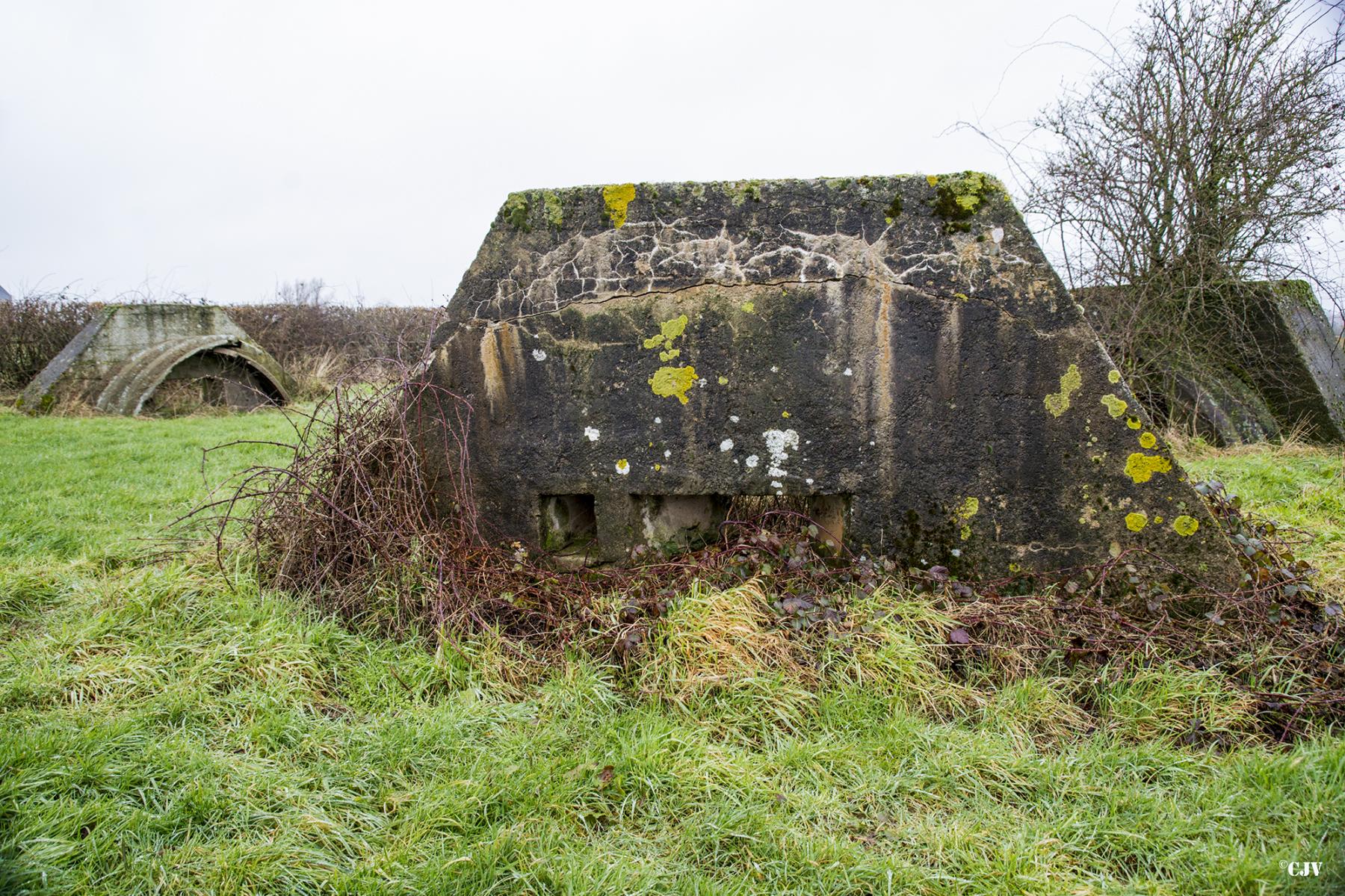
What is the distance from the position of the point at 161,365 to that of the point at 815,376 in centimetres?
1041

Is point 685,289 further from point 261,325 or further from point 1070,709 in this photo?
point 261,325

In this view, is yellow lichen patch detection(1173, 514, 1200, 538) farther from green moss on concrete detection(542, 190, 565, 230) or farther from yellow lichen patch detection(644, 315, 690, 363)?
green moss on concrete detection(542, 190, 565, 230)

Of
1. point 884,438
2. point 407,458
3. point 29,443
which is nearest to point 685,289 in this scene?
point 884,438

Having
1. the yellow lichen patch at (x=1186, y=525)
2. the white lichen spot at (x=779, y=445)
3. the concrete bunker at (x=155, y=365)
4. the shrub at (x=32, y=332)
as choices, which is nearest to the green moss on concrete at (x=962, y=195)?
the white lichen spot at (x=779, y=445)

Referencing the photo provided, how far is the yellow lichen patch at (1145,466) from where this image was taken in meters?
3.10

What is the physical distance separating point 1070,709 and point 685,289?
87.1 inches

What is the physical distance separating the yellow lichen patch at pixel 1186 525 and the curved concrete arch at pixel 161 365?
11.4 meters

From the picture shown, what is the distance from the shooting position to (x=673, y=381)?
3.37 m

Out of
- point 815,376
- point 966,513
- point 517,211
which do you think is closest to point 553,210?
point 517,211

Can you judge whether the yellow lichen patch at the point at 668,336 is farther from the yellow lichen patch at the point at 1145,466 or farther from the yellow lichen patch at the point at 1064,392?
the yellow lichen patch at the point at 1145,466

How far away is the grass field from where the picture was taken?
1.89 metres

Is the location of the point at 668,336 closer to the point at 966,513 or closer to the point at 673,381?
the point at 673,381

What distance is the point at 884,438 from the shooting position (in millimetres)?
3236

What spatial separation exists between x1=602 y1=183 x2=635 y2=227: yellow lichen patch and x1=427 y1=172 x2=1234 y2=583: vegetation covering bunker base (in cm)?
1
